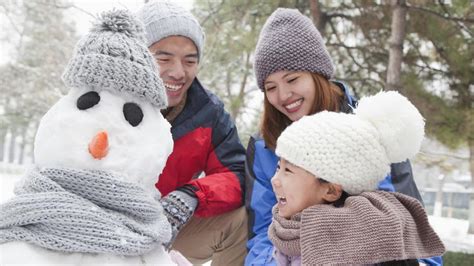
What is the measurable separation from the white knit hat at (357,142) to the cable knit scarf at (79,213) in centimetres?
50

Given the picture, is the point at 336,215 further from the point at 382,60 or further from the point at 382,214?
the point at 382,60

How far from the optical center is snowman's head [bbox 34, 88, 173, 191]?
1209mm

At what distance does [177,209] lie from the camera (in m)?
1.59

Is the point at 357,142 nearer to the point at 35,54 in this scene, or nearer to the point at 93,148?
the point at 93,148

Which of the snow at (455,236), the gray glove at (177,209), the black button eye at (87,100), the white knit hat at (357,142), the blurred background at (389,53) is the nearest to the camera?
the black button eye at (87,100)

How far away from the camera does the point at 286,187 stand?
151cm

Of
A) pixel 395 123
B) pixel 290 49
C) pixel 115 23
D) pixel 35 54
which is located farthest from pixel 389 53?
pixel 35 54

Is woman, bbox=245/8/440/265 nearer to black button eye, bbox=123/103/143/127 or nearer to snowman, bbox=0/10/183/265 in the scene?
snowman, bbox=0/10/183/265

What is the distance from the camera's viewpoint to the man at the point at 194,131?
2.01 meters

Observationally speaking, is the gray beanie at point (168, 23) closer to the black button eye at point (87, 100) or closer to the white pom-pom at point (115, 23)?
the white pom-pom at point (115, 23)

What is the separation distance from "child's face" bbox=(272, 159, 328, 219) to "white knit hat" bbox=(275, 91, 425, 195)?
0.12ft

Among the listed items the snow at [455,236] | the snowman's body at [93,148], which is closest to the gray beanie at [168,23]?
the snowman's body at [93,148]

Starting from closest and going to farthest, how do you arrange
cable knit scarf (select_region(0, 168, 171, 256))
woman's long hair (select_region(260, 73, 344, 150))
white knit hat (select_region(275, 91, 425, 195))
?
1. cable knit scarf (select_region(0, 168, 171, 256))
2. white knit hat (select_region(275, 91, 425, 195))
3. woman's long hair (select_region(260, 73, 344, 150))

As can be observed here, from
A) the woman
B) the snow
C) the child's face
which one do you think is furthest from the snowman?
the snow
